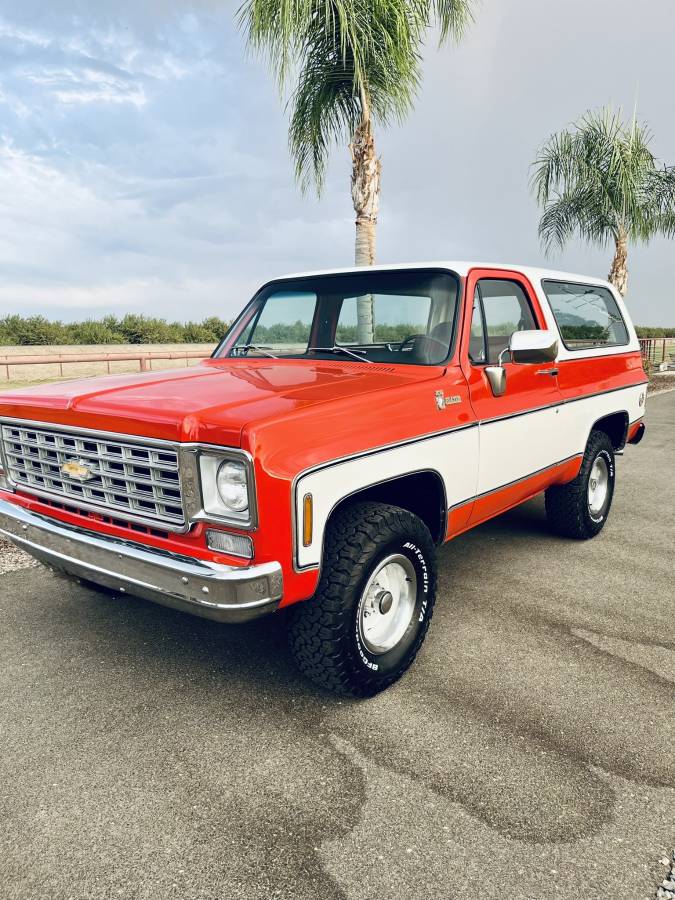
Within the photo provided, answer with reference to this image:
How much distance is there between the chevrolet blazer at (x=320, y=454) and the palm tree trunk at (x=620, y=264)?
13.7m

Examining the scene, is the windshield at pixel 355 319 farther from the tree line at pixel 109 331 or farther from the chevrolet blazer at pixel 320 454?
the tree line at pixel 109 331

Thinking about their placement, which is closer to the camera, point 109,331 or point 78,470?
point 78,470

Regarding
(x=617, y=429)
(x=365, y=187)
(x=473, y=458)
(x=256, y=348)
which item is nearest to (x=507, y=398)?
(x=473, y=458)

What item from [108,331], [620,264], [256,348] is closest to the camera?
[256,348]

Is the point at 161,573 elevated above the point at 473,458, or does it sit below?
below

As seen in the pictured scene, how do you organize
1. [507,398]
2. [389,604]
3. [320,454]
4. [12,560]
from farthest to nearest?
[12,560] < [507,398] < [389,604] < [320,454]

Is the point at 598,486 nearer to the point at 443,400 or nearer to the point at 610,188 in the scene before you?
the point at 443,400

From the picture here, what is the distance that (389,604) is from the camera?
3.16m

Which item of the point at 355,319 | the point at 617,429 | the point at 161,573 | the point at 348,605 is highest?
the point at 355,319

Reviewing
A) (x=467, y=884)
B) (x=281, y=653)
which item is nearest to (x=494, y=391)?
(x=281, y=653)

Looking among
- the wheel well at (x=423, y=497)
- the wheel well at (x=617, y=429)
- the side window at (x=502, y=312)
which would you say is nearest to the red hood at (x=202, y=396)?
the wheel well at (x=423, y=497)

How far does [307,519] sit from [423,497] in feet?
3.44

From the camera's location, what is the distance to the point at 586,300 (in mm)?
5234

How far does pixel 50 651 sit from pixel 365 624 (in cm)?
173
